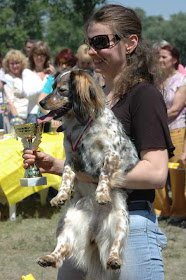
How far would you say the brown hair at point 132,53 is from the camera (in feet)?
8.50

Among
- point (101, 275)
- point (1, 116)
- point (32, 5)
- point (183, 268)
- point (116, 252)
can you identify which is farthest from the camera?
point (32, 5)

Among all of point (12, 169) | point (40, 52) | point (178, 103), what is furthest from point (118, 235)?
point (40, 52)

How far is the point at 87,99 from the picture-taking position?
8.17 feet

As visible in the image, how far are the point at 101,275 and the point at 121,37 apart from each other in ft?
4.09

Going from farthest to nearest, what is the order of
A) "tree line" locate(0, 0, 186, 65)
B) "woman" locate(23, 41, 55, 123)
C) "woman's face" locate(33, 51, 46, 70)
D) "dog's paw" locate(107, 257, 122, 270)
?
"tree line" locate(0, 0, 186, 65), "woman's face" locate(33, 51, 46, 70), "woman" locate(23, 41, 55, 123), "dog's paw" locate(107, 257, 122, 270)

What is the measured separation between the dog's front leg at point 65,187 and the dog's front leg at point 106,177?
19 centimetres

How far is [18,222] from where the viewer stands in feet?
23.3

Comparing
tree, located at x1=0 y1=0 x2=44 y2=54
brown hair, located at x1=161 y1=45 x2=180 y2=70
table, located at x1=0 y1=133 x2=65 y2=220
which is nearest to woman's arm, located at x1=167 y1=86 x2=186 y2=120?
brown hair, located at x1=161 y1=45 x2=180 y2=70

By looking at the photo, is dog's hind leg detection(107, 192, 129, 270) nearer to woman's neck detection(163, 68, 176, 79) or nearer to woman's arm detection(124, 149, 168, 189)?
woman's arm detection(124, 149, 168, 189)

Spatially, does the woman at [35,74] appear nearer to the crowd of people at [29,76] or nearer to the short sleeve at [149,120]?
the crowd of people at [29,76]

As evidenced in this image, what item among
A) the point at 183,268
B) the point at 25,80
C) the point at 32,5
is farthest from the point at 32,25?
the point at 183,268

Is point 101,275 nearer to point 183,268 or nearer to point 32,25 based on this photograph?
point 183,268

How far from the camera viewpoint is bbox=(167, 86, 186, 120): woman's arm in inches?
276

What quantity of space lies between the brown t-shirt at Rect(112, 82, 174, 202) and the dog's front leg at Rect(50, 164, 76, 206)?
316 millimetres
